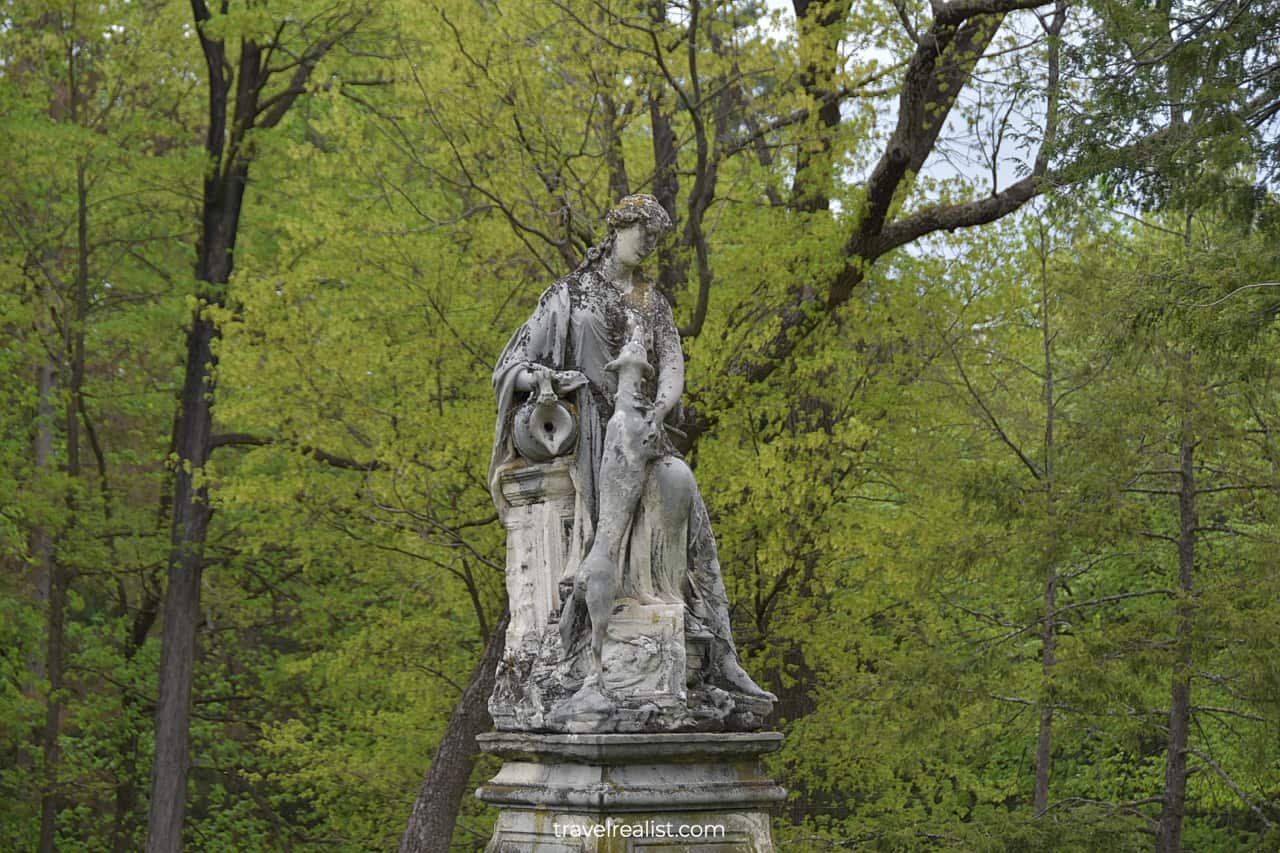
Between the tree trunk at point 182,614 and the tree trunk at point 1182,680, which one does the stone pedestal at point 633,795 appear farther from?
the tree trunk at point 182,614

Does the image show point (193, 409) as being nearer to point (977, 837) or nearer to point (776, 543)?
point (776, 543)

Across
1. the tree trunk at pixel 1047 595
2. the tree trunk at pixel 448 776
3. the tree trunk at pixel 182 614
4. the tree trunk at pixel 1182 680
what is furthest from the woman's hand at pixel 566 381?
the tree trunk at pixel 182 614

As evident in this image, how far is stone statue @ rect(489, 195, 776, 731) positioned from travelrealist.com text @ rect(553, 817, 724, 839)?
353 millimetres

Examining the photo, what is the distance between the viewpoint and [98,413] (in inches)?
739

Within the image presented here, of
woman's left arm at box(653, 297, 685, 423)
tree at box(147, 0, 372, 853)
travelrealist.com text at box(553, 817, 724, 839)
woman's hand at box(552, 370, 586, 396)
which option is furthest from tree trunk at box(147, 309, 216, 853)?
travelrealist.com text at box(553, 817, 724, 839)

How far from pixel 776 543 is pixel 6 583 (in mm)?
9376

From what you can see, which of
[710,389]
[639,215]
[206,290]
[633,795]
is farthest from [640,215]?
[206,290]

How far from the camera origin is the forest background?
10461mm

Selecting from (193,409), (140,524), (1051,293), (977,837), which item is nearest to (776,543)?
(977,837)

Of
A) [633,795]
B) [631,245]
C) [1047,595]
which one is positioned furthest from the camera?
[1047,595]

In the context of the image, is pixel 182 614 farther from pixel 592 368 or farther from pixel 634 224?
pixel 634 224

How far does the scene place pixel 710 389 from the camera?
11.7 metres

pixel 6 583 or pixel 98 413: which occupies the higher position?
pixel 98 413

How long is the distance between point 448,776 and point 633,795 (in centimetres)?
662
